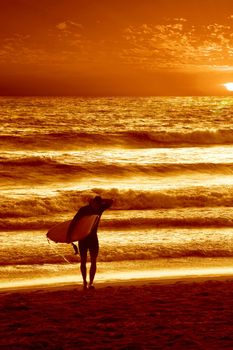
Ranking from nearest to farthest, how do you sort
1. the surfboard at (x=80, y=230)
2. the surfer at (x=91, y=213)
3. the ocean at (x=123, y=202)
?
the surfboard at (x=80, y=230), the surfer at (x=91, y=213), the ocean at (x=123, y=202)

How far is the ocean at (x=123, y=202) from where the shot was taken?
1026 cm

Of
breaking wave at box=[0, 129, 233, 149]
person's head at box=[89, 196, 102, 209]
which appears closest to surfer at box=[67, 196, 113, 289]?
person's head at box=[89, 196, 102, 209]

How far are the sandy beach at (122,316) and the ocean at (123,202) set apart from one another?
133cm

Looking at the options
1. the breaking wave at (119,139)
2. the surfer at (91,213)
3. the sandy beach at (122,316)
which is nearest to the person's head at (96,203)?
the surfer at (91,213)

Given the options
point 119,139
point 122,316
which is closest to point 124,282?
point 122,316

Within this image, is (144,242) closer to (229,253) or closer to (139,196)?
(229,253)

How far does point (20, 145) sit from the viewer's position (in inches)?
1192

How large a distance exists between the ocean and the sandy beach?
133 centimetres

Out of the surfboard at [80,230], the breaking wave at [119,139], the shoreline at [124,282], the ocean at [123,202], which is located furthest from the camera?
the breaking wave at [119,139]

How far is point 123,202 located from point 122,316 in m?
9.63

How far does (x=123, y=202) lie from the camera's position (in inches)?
627

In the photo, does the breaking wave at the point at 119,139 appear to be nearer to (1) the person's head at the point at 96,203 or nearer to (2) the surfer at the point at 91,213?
(2) the surfer at the point at 91,213

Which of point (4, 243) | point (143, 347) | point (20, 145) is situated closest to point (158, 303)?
point (143, 347)

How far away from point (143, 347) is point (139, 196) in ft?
36.7
